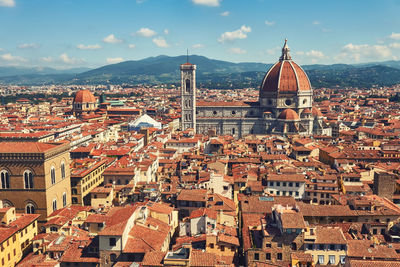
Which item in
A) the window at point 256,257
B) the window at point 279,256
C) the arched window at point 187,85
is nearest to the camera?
the window at point 256,257

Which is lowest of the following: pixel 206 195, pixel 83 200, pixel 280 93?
pixel 83 200

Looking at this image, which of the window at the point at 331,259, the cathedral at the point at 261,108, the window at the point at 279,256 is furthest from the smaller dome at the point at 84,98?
the window at the point at 331,259

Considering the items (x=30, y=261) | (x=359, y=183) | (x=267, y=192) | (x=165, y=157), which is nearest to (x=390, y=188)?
(x=359, y=183)

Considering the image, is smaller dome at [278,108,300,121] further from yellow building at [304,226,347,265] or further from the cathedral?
yellow building at [304,226,347,265]

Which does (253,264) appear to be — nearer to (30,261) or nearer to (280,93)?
(30,261)

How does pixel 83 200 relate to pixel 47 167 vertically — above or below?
below

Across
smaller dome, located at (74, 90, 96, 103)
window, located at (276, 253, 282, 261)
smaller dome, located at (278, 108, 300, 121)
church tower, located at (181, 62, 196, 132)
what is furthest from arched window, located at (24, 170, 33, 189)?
smaller dome, located at (74, 90, 96, 103)

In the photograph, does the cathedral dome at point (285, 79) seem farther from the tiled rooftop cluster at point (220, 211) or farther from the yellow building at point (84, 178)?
the yellow building at point (84, 178)
